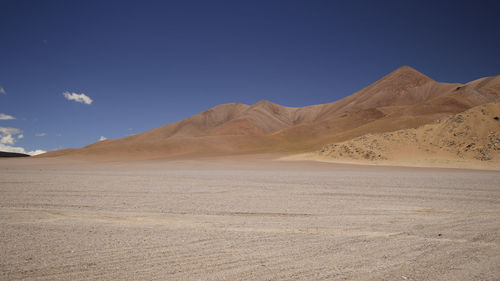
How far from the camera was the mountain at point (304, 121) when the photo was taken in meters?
72.6

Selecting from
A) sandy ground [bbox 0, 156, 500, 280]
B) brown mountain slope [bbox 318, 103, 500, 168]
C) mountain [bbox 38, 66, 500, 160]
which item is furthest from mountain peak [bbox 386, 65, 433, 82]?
sandy ground [bbox 0, 156, 500, 280]

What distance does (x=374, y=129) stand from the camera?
72.7 m

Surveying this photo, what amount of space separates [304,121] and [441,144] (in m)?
139

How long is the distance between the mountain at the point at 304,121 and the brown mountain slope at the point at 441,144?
33.9 feet

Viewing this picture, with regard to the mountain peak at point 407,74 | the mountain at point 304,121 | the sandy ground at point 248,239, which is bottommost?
the sandy ground at point 248,239

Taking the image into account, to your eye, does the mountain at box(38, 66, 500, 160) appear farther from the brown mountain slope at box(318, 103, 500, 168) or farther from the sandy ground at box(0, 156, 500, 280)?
the sandy ground at box(0, 156, 500, 280)

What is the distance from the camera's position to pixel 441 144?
37.0 metres

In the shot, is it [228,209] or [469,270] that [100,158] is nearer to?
[228,209]

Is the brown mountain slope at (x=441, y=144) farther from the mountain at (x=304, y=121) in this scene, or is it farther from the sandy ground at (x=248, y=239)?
the sandy ground at (x=248, y=239)

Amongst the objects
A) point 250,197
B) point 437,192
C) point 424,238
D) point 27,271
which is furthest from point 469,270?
point 437,192

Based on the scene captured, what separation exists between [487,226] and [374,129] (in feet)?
232

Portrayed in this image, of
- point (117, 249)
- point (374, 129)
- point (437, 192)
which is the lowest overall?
point (437, 192)

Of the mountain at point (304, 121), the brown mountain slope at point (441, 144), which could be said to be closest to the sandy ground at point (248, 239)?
the brown mountain slope at point (441, 144)

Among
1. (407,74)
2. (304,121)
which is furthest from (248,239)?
(407,74)
